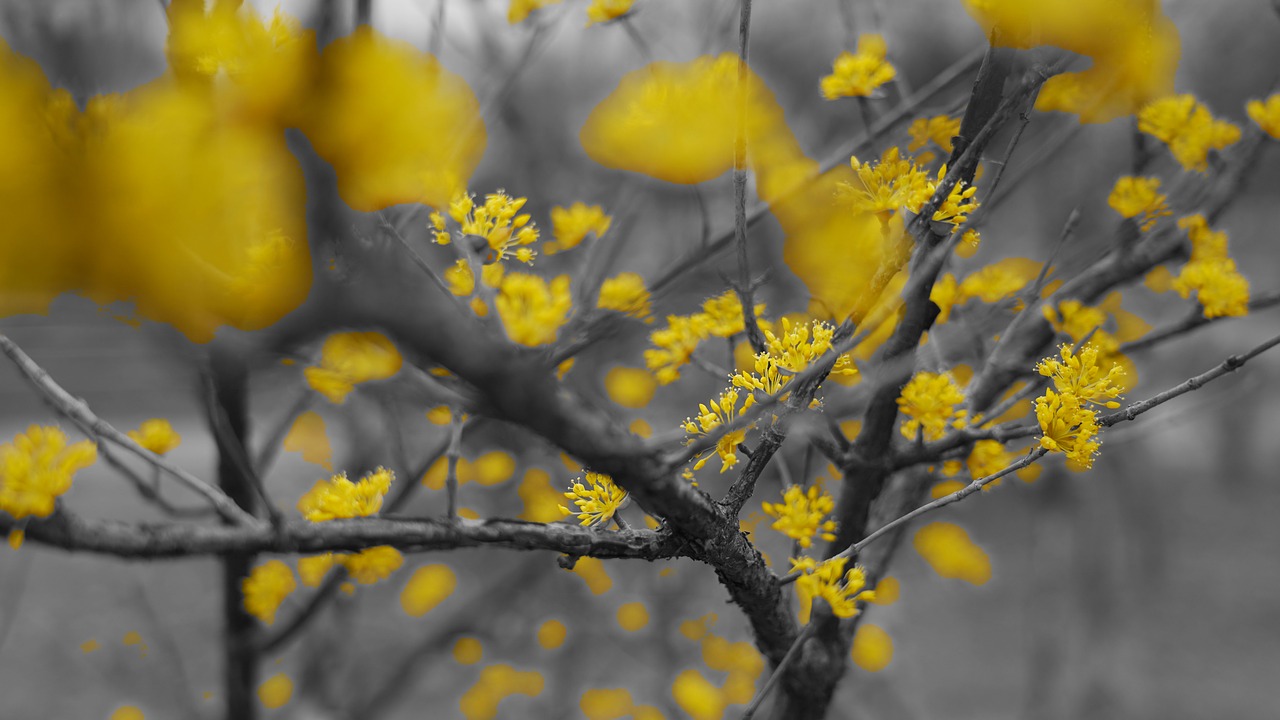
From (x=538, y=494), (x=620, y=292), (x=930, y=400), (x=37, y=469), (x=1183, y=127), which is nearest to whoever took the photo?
(x=37, y=469)

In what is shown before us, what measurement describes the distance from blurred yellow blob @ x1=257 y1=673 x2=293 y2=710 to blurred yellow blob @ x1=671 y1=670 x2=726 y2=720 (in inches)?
54.9

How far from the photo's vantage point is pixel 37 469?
2.43 feet

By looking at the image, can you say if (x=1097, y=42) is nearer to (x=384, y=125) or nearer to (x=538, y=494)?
(x=384, y=125)

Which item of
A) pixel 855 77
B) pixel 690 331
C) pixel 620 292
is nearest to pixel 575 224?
pixel 620 292

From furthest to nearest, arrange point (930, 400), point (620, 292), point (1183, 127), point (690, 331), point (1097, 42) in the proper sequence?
point (620, 292) → point (1183, 127) → point (690, 331) → point (930, 400) → point (1097, 42)

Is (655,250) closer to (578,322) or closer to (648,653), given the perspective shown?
(648,653)

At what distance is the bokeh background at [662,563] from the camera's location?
4.59ft

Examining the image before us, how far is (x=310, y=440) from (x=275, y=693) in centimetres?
94

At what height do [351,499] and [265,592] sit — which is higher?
[351,499]

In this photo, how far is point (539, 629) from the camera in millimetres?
2781

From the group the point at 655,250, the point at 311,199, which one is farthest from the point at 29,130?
the point at 655,250

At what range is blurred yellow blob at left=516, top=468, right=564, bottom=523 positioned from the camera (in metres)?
1.95

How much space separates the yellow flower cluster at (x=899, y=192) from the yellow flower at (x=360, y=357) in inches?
19.4

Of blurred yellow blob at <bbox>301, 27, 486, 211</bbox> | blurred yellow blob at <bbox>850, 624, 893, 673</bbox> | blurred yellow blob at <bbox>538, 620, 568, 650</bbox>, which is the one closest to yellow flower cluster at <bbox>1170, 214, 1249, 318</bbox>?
blurred yellow blob at <bbox>301, 27, 486, 211</bbox>
